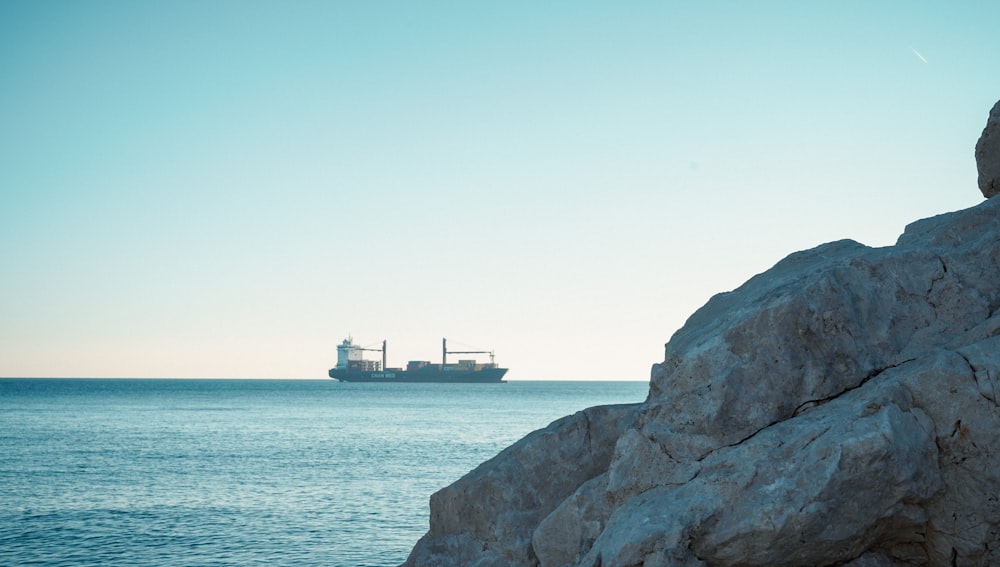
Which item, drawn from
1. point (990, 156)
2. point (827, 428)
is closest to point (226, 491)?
point (990, 156)

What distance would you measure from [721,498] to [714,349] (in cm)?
155

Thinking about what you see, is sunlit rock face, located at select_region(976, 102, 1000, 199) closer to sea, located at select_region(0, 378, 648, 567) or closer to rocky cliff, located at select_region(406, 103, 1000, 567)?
rocky cliff, located at select_region(406, 103, 1000, 567)

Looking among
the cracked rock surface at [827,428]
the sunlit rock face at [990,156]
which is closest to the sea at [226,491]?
the cracked rock surface at [827,428]

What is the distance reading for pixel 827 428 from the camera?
289 inches

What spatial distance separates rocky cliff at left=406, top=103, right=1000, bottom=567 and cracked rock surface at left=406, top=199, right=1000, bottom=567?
0.5 inches

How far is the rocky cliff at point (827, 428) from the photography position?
712 cm

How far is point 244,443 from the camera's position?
186 ft

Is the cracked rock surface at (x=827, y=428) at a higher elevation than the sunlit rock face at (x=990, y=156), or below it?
below

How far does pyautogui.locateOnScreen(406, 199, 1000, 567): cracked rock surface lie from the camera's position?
7.12 meters

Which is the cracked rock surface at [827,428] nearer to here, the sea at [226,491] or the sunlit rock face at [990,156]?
the sunlit rock face at [990,156]

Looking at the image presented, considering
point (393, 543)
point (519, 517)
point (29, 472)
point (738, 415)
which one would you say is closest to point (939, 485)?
point (738, 415)

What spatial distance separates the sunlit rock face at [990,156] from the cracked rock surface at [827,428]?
1507 millimetres

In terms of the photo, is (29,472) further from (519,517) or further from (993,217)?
(993,217)

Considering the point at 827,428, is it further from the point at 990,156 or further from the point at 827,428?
the point at 990,156
